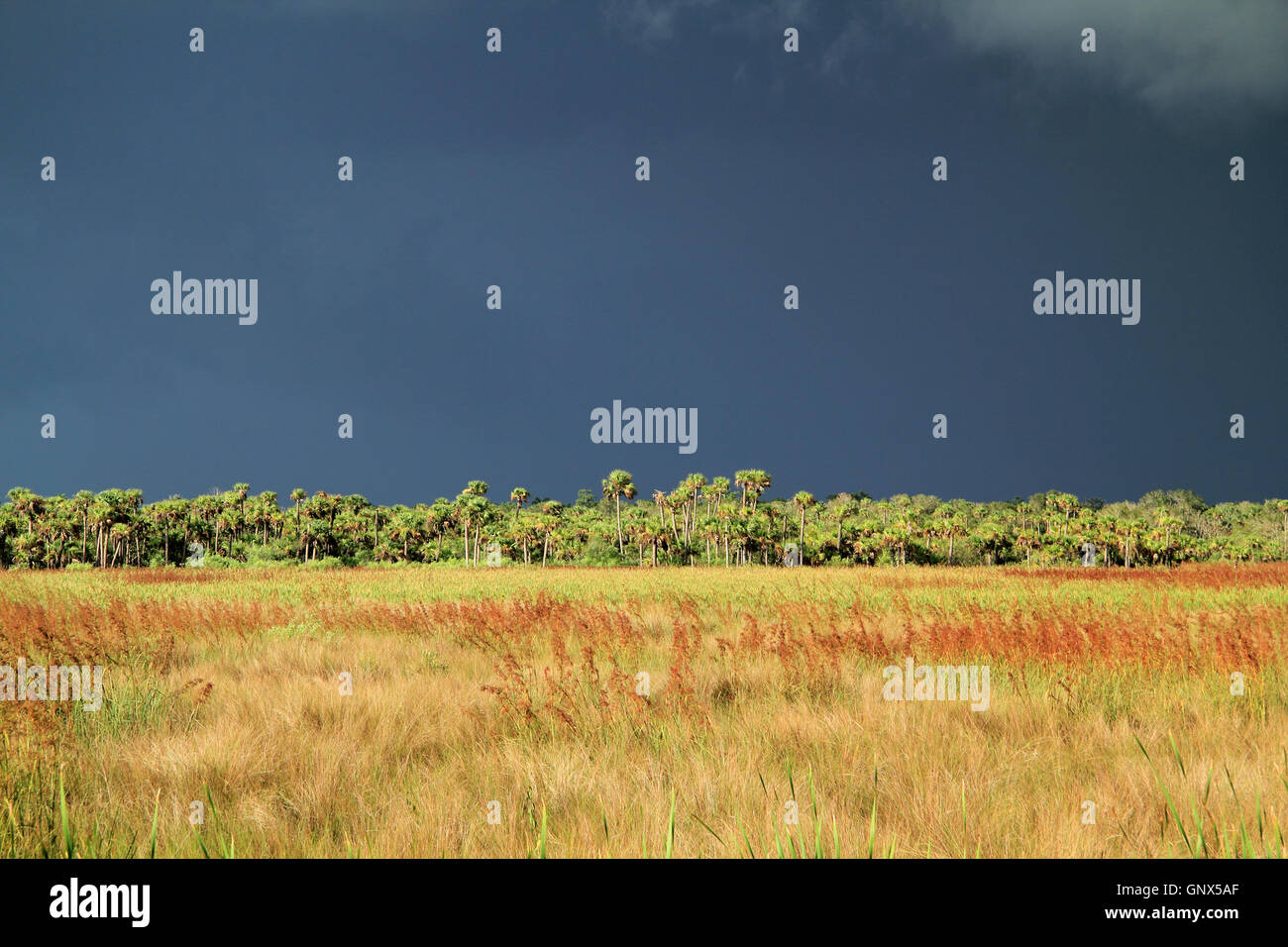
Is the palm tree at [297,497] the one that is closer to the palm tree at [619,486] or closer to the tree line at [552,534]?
the tree line at [552,534]

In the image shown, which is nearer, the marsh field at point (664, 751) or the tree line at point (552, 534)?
the marsh field at point (664, 751)

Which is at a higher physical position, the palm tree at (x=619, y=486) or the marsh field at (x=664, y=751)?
the palm tree at (x=619, y=486)

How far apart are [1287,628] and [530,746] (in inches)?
446

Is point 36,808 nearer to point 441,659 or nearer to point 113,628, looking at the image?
point 441,659

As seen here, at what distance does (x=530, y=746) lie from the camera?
13.4 feet

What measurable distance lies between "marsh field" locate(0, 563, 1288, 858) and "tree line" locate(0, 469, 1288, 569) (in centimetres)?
6975

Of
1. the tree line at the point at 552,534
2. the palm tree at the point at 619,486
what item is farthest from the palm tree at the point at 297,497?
A: the palm tree at the point at 619,486

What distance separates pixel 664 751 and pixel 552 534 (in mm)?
82749

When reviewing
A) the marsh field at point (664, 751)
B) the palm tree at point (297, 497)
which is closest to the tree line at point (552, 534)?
the palm tree at point (297, 497)

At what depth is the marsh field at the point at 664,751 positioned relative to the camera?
2922mm

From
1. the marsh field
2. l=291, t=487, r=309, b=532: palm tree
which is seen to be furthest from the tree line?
the marsh field

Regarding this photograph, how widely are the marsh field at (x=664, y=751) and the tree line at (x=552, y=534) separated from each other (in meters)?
69.7

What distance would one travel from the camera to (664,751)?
4066 millimetres
